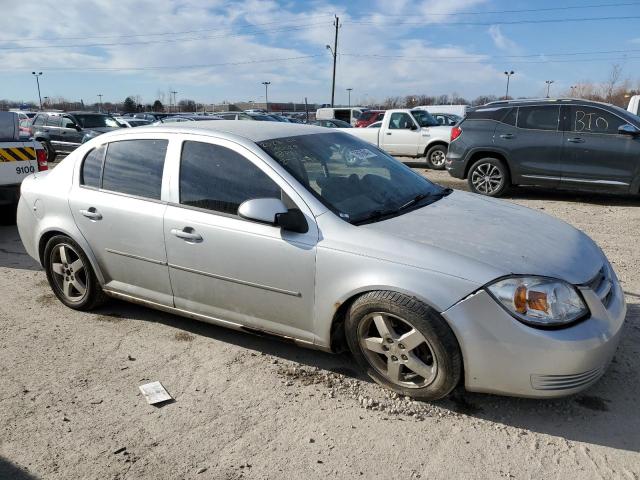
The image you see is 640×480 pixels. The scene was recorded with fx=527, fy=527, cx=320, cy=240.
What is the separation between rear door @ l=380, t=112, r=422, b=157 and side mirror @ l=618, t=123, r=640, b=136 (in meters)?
6.77

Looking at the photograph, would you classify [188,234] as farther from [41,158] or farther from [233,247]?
[41,158]

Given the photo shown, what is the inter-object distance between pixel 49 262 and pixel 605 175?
856 centimetres

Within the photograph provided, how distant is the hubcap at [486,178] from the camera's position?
9984 millimetres

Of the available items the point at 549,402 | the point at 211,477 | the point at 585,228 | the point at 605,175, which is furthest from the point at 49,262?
the point at 605,175

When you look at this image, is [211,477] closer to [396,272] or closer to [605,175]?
[396,272]

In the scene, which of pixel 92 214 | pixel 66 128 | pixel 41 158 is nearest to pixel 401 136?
pixel 41 158

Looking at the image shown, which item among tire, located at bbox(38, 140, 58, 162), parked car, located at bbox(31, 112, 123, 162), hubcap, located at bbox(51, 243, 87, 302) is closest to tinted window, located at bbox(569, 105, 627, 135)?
hubcap, located at bbox(51, 243, 87, 302)

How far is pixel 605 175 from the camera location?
8992 mm

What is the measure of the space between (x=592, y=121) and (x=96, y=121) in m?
15.9

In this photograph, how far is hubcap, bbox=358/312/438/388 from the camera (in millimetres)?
2979

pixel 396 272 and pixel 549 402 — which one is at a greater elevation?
pixel 396 272

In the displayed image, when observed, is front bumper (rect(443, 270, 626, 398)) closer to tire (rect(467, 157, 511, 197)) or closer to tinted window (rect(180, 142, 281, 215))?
tinted window (rect(180, 142, 281, 215))

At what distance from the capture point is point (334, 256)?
309 cm

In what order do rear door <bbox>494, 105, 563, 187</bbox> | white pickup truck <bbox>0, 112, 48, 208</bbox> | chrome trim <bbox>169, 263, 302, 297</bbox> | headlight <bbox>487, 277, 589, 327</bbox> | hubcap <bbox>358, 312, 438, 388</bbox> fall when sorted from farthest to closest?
rear door <bbox>494, 105, 563, 187</bbox> → white pickup truck <bbox>0, 112, 48, 208</bbox> → chrome trim <bbox>169, 263, 302, 297</bbox> → hubcap <bbox>358, 312, 438, 388</bbox> → headlight <bbox>487, 277, 589, 327</bbox>
